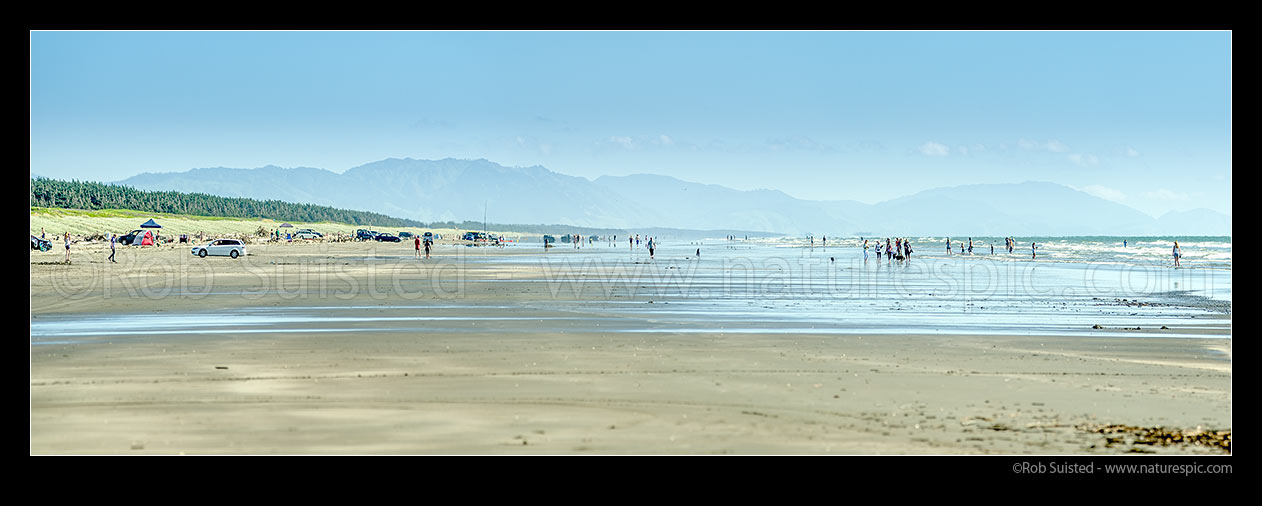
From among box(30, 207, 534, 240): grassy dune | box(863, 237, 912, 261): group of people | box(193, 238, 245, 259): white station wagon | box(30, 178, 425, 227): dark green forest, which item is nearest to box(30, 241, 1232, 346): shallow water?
box(863, 237, 912, 261): group of people

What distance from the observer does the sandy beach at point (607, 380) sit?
29.6 feet

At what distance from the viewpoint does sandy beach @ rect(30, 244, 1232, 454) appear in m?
9.03

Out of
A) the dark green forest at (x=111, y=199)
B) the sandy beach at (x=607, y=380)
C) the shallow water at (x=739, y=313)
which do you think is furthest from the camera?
the dark green forest at (x=111, y=199)

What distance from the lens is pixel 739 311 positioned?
77.5 feet

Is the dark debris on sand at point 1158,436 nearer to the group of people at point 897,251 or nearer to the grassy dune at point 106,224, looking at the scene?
the group of people at point 897,251

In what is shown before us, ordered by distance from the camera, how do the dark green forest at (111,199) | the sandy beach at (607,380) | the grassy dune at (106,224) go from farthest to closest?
the dark green forest at (111,199), the grassy dune at (106,224), the sandy beach at (607,380)

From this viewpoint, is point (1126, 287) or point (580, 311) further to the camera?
point (1126, 287)

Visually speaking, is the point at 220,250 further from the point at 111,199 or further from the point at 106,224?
the point at 111,199

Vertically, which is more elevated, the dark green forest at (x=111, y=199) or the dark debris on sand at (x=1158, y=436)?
the dark green forest at (x=111, y=199)

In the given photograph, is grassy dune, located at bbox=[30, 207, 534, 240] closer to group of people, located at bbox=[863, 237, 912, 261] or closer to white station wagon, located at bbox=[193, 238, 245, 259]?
white station wagon, located at bbox=[193, 238, 245, 259]

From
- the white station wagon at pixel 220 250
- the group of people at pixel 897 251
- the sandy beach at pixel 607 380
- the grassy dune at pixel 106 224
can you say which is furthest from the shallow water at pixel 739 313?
the grassy dune at pixel 106 224
